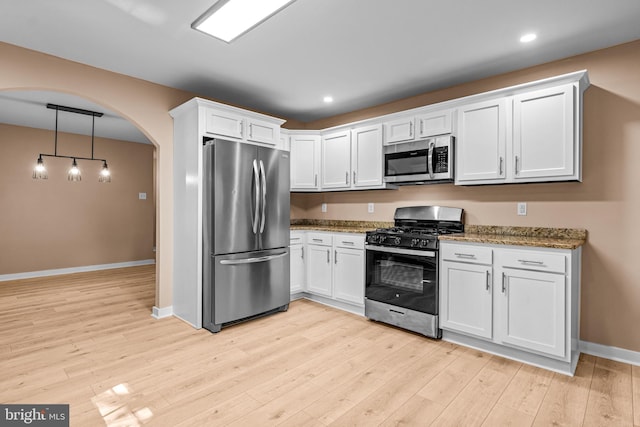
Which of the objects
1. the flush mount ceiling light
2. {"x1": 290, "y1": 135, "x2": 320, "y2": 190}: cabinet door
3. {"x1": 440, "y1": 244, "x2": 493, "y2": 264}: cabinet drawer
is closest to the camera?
the flush mount ceiling light

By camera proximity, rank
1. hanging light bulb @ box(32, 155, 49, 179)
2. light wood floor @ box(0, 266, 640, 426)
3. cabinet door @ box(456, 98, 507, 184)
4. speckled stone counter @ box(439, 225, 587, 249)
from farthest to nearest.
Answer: hanging light bulb @ box(32, 155, 49, 179)
cabinet door @ box(456, 98, 507, 184)
speckled stone counter @ box(439, 225, 587, 249)
light wood floor @ box(0, 266, 640, 426)

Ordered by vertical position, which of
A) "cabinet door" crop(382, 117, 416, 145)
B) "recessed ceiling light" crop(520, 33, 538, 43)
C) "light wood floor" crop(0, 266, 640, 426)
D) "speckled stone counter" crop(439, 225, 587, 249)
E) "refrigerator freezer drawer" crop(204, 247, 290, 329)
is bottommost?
"light wood floor" crop(0, 266, 640, 426)

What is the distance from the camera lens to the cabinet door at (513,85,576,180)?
2658 mm

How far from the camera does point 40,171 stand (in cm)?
523

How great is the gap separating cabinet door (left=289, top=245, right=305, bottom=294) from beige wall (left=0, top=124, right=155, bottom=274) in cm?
432

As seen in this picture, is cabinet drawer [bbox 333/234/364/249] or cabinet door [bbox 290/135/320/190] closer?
cabinet drawer [bbox 333/234/364/249]

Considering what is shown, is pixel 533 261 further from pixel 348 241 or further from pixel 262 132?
pixel 262 132

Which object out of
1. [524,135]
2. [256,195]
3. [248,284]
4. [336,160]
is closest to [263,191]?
[256,195]

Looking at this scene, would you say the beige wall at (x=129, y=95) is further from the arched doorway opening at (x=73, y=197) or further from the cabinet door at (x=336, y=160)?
the cabinet door at (x=336, y=160)

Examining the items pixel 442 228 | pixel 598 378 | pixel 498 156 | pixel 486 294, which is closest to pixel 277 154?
pixel 442 228

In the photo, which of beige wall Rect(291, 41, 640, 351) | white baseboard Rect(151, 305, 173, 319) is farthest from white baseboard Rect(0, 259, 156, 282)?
beige wall Rect(291, 41, 640, 351)

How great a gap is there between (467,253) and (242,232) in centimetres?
220

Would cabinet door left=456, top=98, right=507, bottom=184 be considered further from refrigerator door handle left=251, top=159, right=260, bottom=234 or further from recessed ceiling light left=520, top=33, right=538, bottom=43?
refrigerator door handle left=251, top=159, right=260, bottom=234

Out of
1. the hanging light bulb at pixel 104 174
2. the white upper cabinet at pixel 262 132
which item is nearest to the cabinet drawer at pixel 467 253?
the white upper cabinet at pixel 262 132
